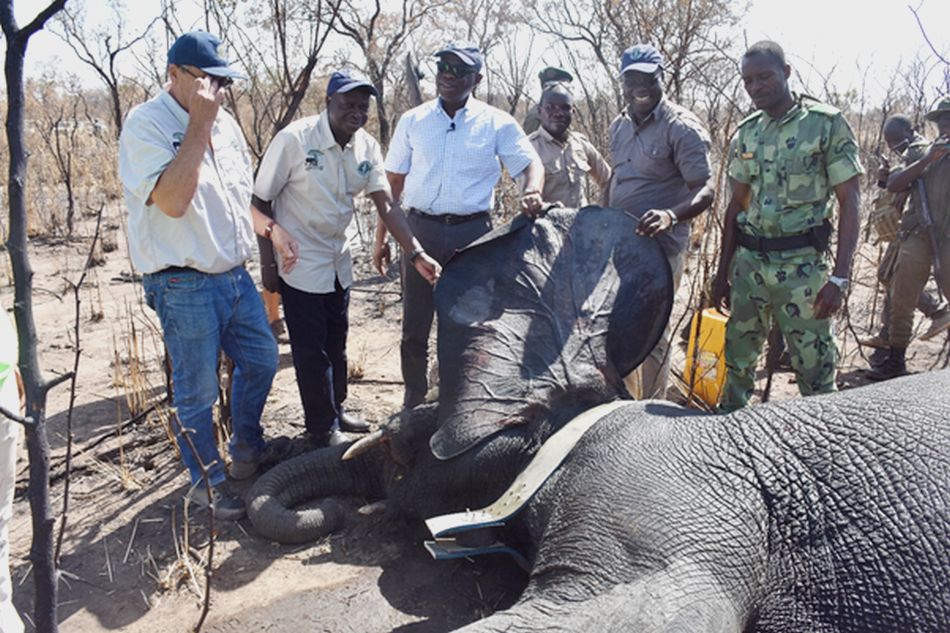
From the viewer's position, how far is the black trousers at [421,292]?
471 centimetres

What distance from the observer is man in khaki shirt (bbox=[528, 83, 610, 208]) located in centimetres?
574

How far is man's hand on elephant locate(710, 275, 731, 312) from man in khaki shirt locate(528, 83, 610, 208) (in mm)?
1543

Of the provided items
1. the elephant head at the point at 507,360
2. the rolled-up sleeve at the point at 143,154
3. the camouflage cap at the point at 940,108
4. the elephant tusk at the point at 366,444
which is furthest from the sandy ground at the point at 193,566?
the camouflage cap at the point at 940,108

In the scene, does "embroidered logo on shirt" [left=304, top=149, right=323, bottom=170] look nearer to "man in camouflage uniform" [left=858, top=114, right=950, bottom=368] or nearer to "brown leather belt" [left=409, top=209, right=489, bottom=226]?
"brown leather belt" [left=409, top=209, right=489, bottom=226]

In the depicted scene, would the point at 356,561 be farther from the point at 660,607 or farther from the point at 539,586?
the point at 660,607

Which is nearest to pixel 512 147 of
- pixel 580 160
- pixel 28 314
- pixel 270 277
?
pixel 580 160

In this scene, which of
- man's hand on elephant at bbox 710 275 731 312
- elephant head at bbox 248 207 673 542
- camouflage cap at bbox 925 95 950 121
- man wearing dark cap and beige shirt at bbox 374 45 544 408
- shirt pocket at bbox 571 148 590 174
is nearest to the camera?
elephant head at bbox 248 207 673 542

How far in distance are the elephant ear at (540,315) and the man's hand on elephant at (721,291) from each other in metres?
0.94

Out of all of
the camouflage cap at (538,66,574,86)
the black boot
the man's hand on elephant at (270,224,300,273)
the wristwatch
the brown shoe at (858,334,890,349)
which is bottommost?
the black boot

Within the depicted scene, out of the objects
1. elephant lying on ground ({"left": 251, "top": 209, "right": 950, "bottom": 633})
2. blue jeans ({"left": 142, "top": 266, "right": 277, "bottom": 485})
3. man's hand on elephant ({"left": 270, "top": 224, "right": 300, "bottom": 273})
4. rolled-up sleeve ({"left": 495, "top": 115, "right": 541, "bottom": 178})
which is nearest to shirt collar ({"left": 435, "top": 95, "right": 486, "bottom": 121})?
rolled-up sleeve ({"left": 495, "top": 115, "right": 541, "bottom": 178})

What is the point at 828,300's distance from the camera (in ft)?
12.5

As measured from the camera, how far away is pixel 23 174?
1.46 m

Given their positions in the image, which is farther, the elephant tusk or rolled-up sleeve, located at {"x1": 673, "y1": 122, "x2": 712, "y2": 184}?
rolled-up sleeve, located at {"x1": 673, "y1": 122, "x2": 712, "y2": 184}

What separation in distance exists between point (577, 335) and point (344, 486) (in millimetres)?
1339
